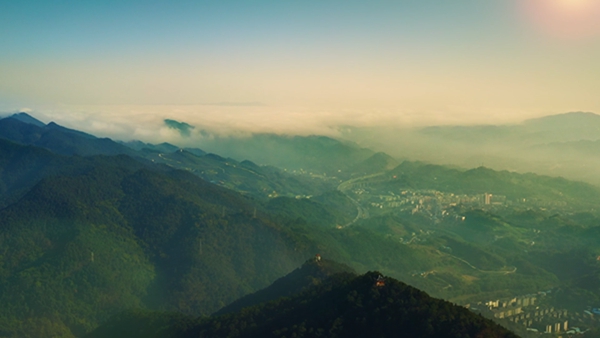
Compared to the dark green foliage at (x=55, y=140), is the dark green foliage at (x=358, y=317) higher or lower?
lower

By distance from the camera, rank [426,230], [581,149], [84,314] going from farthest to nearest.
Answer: [581,149]
[426,230]
[84,314]

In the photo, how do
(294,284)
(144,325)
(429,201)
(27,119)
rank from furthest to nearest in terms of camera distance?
(27,119) → (429,201) → (294,284) → (144,325)

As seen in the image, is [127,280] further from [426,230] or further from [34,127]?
[34,127]

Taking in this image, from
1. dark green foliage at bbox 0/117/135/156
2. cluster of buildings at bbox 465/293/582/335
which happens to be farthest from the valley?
dark green foliage at bbox 0/117/135/156

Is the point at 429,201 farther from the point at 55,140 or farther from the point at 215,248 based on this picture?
the point at 55,140

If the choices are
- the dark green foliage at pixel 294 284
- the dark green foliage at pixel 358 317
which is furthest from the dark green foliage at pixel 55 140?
the dark green foliage at pixel 358 317

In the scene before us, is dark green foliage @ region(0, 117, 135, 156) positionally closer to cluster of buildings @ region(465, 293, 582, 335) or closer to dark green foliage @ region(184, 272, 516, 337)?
dark green foliage @ region(184, 272, 516, 337)

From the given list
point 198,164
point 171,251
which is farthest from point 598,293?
point 198,164

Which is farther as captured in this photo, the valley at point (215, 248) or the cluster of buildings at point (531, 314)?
the valley at point (215, 248)

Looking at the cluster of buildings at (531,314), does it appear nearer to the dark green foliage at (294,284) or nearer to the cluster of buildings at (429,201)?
the dark green foliage at (294,284)

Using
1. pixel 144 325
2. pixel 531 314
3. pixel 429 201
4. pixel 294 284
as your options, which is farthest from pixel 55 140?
pixel 531 314

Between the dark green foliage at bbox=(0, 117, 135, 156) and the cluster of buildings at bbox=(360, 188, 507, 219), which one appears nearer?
the cluster of buildings at bbox=(360, 188, 507, 219)
